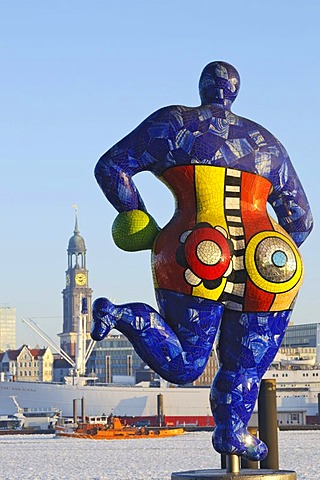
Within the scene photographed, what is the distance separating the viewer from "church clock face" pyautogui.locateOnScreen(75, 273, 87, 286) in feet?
443

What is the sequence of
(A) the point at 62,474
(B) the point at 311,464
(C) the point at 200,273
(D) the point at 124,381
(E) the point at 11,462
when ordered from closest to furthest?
(C) the point at 200,273 → (A) the point at 62,474 → (B) the point at 311,464 → (E) the point at 11,462 → (D) the point at 124,381

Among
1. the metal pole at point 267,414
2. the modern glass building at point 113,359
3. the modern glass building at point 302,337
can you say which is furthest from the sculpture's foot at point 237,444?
the modern glass building at point 302,337

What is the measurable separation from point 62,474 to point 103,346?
86614 millimetres

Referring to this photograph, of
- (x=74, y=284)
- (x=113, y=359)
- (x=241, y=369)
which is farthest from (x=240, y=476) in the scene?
(x=74, y=284)

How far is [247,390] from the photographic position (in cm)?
648

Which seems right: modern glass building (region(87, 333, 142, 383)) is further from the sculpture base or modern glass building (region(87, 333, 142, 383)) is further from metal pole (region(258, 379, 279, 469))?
the sculpture base

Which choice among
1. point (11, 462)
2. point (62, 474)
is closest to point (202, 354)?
point (62, 474)

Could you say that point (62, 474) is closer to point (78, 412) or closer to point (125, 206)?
point (125, 206)

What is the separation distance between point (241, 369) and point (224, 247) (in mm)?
782

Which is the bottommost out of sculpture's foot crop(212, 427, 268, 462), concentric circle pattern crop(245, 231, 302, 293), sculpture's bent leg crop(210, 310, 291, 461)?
sculpture's foot crop(212, 427, 268, 462)

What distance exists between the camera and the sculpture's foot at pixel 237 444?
646cm

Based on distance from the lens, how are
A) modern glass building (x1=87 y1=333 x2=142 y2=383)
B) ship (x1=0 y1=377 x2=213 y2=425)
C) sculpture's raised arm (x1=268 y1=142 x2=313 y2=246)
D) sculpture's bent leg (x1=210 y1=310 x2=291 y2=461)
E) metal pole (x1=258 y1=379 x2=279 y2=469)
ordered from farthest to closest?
1. modern glass building (x1=87 y1=333 x2=142 y2=383)
2. ship (x1=0 y1=377 x2=213 y2=425)
3. metal pole (x1=258 y1=379 x2=279 y2=469)
4. sculpture's raised arm (x1=268 y1=142 x2=313 y2=246)
5. sculpture's bent leg (x1=210 y1=310 x2=291 y2=461)

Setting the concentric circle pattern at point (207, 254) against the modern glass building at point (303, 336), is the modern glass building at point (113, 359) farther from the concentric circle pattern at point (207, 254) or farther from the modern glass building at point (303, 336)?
the concentric circle pattern at point (207, 254)

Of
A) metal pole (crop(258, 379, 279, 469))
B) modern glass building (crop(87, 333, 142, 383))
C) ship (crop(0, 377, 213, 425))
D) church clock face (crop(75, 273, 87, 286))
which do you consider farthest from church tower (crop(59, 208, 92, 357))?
metal pole (crop(258, 379, 279, 469))
